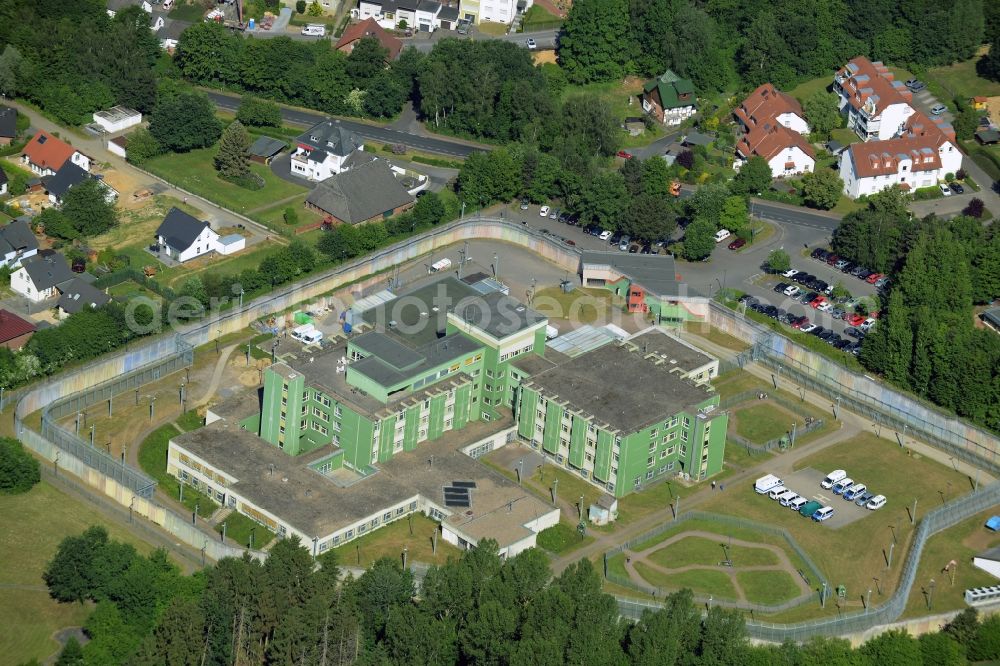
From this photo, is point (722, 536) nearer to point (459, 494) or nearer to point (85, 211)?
point (459, 494)

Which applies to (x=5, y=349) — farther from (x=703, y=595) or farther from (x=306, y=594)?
(x=703, y=595)

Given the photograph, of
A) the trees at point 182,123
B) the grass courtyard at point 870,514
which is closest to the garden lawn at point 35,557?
the grass courtyard at point 870,514

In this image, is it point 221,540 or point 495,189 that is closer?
point 221,540

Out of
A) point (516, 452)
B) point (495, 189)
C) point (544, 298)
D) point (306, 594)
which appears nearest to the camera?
point (306, 594)

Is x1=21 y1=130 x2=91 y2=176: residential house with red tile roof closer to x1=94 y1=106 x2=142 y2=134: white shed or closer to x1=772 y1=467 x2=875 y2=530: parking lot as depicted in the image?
x1=94 y1=106 x2=142 y2=134: white shed

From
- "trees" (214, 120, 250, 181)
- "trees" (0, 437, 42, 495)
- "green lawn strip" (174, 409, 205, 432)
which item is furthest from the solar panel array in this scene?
"trees" (214, 120, 250, 181)

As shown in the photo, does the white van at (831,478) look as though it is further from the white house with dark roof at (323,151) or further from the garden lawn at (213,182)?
the garden lawn at (213,182)

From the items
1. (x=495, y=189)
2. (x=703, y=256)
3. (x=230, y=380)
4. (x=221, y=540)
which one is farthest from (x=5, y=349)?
(x=703, y=256)
